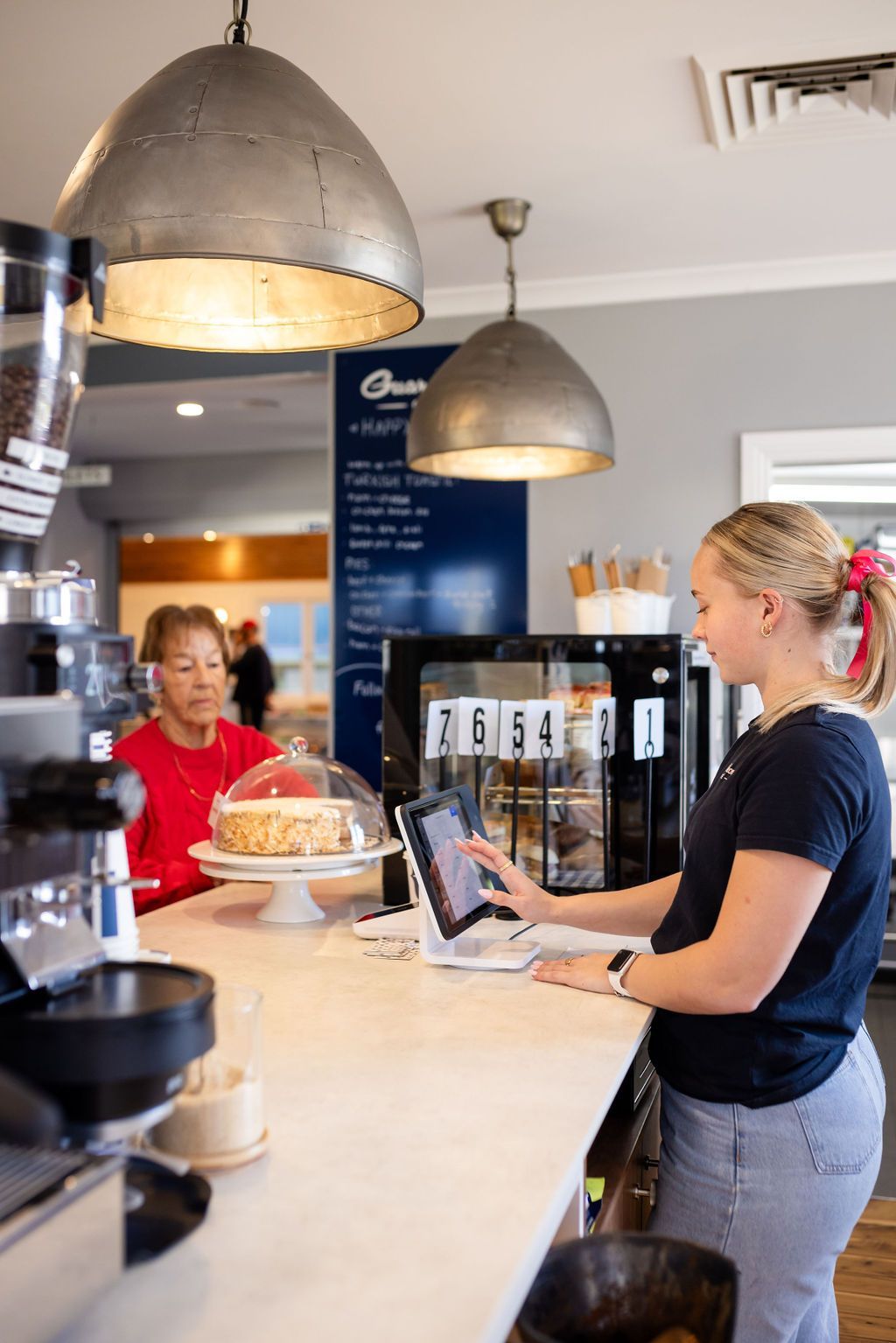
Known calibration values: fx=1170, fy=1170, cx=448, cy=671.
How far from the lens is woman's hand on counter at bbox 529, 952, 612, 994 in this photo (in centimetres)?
165

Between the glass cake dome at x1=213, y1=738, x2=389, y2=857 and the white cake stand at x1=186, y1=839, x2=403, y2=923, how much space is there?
24mm

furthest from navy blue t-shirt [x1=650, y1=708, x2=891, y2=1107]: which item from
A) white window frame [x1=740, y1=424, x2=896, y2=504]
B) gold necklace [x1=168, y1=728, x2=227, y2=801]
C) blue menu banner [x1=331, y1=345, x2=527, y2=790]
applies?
blue menu banner [x1=331, y1=345, x2=527, y2=790]

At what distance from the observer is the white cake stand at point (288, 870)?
2002 millimetres

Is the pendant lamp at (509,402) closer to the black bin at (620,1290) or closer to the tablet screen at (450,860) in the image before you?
the tablet screen at (450,860)

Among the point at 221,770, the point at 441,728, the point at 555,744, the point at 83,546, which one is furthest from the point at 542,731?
the point at 83,546

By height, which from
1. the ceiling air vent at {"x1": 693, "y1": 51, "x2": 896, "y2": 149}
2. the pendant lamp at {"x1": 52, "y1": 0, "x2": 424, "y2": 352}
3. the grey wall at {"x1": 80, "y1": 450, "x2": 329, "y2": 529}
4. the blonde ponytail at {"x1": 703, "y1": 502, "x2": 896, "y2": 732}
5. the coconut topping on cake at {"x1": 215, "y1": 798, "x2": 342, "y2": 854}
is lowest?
the coconut topping on cake at {"x1": 215, "y1": 798, "x2": 342, "y2": 854}

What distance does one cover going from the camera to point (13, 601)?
2.87ft

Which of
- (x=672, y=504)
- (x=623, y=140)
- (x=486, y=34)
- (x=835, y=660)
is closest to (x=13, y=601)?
(x=835, y=660)

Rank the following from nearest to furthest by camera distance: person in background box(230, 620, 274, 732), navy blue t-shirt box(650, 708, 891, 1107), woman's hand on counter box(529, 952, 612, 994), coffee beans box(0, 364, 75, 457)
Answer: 1. coffee beans box(0, 364, 75, 457)
2. navy blue t-shirt box(650, 708, 891, 1107)
3. woman's hand on counter box(529, 952, 612, 994)
4. person in background box(230, 620, 274, 732)

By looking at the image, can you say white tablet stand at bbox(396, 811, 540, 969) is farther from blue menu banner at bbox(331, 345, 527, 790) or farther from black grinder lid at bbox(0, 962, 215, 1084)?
blue menu banner at bbox(331, 345, 527, 790)

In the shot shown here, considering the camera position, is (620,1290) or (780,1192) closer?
(620,1290)

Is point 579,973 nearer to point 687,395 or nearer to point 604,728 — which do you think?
point 604,728

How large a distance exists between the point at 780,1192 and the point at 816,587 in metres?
0.76

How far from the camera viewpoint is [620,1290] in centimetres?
107
